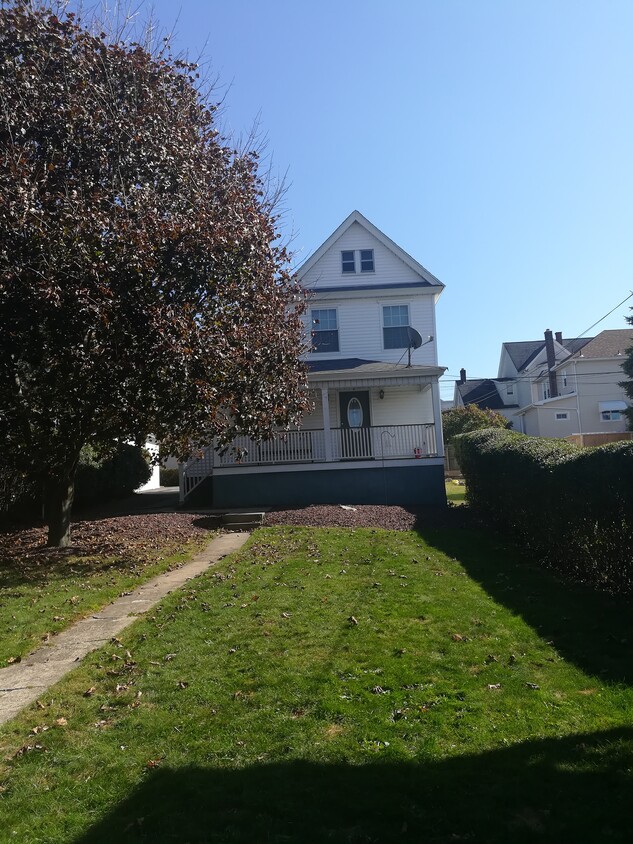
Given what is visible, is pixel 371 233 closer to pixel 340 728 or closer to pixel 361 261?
pixel 361 261

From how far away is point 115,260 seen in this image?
8727mm

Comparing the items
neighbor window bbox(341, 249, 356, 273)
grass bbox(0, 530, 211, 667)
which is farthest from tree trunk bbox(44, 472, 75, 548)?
neighbor window bbox(341, 249, 356, 273)

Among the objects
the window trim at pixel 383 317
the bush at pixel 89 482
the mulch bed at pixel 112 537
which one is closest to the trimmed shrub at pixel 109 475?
the bush at pixel 89 482

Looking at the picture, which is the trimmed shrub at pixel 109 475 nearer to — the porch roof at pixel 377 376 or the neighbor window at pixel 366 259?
the porch roof at pixel 377 376

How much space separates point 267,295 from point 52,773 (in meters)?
8.56

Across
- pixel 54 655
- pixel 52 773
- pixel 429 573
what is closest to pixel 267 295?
pixel 429 573

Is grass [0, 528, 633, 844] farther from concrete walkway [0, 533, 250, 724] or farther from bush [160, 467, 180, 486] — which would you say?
bush [160, 467, 180, 486]

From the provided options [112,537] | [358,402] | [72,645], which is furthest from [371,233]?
[72,645]

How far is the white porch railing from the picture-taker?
63.7 feet

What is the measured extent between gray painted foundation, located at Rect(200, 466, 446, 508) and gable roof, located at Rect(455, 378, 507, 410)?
32.7m

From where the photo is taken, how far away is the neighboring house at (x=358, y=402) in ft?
63.1

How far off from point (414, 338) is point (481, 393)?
111ft

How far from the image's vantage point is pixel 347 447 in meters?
19.7

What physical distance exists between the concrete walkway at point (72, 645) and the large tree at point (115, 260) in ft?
8.17
